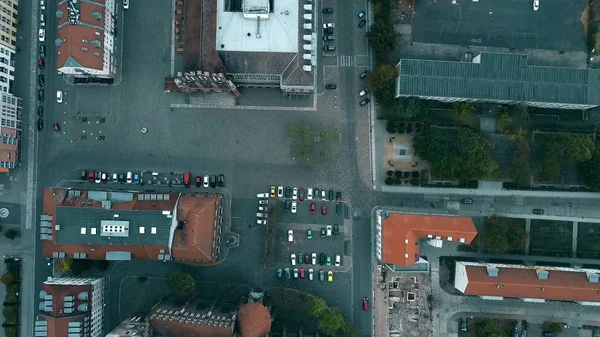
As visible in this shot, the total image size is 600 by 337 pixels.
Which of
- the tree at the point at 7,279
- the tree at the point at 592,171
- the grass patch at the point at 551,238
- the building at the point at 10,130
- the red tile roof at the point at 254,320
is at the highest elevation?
the building at the point at 10,130

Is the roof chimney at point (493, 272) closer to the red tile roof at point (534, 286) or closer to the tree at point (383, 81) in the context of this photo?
the red tile roof at point (534, 286)

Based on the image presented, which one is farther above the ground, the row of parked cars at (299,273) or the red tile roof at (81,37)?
the red tile roof at (81,37)

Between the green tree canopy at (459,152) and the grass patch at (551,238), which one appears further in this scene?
the grass patch at (551,238)

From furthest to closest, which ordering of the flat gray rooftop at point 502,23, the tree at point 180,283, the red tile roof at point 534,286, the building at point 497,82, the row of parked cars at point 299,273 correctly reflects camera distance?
1. the flat gray rooftop at point 502,23
2. the row of parked cars at point 299,273
3. the building at point 497,82
4. the tree at point 180,283
5. the red tile roof at point 534,286

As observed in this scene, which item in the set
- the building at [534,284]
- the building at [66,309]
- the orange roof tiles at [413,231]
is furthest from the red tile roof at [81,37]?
the building at [534,284]

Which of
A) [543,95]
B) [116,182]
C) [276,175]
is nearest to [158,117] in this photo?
[116,182]

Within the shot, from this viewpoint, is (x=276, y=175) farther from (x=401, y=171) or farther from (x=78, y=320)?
(x=78, y=320)

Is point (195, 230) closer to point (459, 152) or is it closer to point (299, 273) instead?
point (299, 273)

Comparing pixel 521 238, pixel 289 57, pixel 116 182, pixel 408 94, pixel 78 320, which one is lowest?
pixel 78 320
